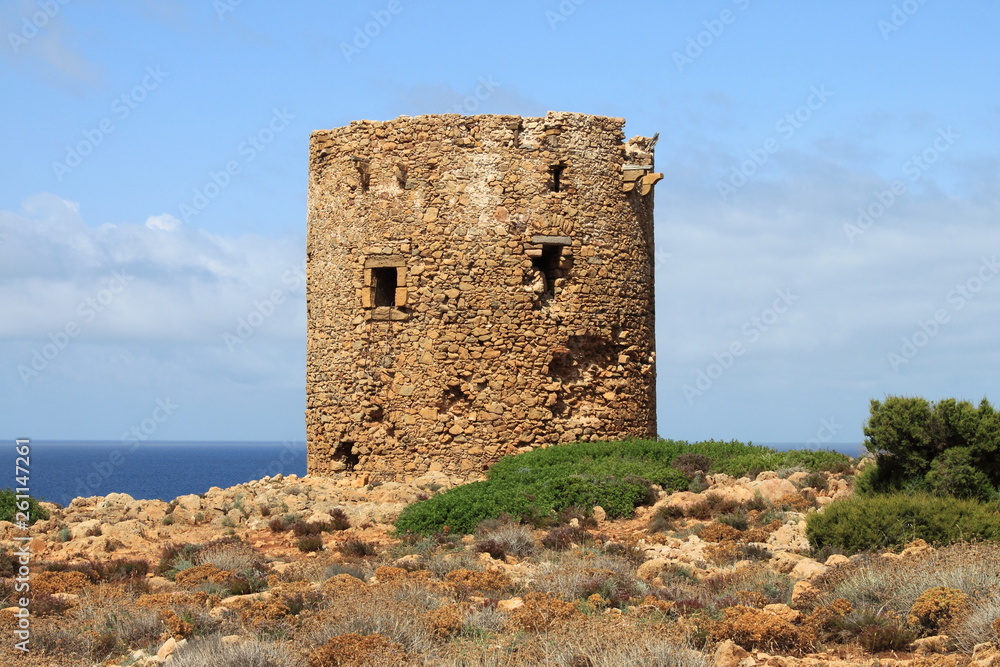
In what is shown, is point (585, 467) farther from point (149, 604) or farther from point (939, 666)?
point (939, 666)

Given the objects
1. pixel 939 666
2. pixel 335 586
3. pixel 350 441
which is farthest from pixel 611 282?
pixel 939 666

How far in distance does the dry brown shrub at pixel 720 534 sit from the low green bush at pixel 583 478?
71.3 inches

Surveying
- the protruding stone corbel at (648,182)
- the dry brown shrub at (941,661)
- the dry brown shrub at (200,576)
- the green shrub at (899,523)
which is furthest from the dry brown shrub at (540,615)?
the protruding stone corbel at (648,182)

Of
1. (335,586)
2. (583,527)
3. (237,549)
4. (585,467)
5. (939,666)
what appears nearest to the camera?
(939,666)

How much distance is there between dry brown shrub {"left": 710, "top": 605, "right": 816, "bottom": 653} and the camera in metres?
7.36

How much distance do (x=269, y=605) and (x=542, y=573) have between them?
2.74 meters

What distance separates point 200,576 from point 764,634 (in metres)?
5.47

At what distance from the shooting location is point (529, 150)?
16.9 meters

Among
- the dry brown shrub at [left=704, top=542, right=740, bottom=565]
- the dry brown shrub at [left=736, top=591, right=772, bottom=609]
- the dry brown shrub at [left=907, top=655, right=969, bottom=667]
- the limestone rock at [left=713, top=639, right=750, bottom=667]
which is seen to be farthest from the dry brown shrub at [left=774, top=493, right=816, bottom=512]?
the dry brown shrub at [left=907, top=655, right=969, bottom=667]

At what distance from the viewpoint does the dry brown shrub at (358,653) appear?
680 cm

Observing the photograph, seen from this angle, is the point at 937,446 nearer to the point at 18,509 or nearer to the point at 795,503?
the point at 795,503

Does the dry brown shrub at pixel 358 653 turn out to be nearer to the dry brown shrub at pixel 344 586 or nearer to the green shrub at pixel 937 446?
the dry brown shrub at pixel 344 586

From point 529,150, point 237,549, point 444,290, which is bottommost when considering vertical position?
point 237,549

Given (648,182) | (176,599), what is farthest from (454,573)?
(648,182)
